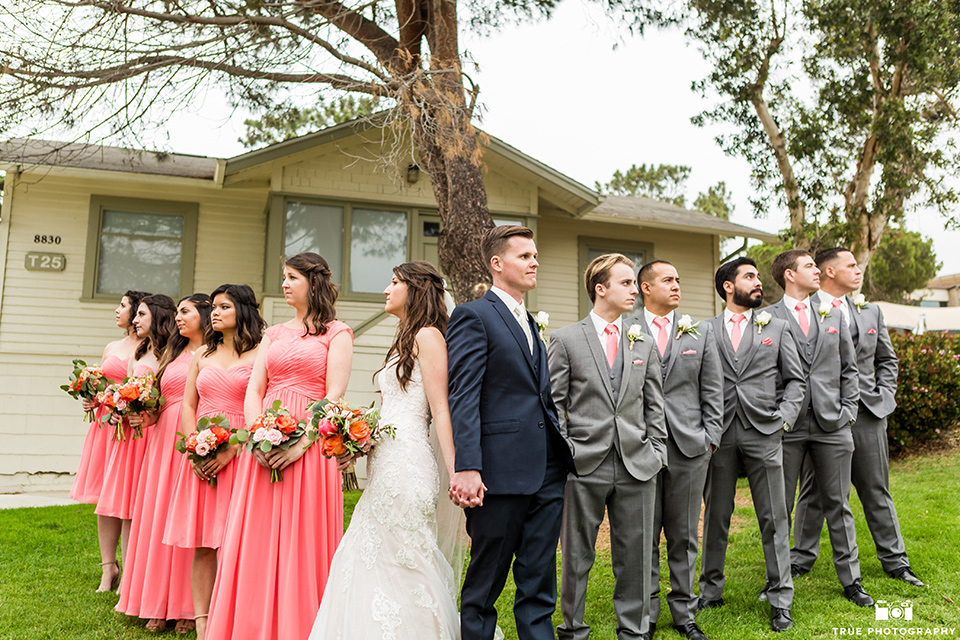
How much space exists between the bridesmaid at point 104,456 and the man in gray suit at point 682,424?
476 centimetres

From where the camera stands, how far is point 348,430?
159 inches

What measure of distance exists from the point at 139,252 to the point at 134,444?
9.20 meters

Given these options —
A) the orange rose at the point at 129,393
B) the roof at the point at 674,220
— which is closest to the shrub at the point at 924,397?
the roof at the point at 674,220

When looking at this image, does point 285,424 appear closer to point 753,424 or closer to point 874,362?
point 753,424

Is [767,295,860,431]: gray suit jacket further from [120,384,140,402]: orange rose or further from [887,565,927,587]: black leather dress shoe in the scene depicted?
[120,384,140,402]: orange rose

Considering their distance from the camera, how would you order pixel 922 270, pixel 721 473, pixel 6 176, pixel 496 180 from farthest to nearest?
pixel 922 270 → pixel 496 180 → pixel 6 176 → pixel 721 473

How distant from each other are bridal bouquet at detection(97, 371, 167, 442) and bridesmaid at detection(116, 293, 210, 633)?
7cm

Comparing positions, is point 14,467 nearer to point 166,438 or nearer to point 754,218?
point 166,438

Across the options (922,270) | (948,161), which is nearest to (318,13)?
(948,161)

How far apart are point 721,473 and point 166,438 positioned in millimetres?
4477

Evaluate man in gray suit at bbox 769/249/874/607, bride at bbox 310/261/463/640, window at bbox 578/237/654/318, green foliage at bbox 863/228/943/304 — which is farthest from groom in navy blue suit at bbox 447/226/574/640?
green foliage at bbox 863/228/943/304

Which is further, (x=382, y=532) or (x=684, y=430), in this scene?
(x=684, y=430)

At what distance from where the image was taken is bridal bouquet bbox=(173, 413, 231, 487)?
493 centimetres

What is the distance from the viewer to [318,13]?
10.1m
